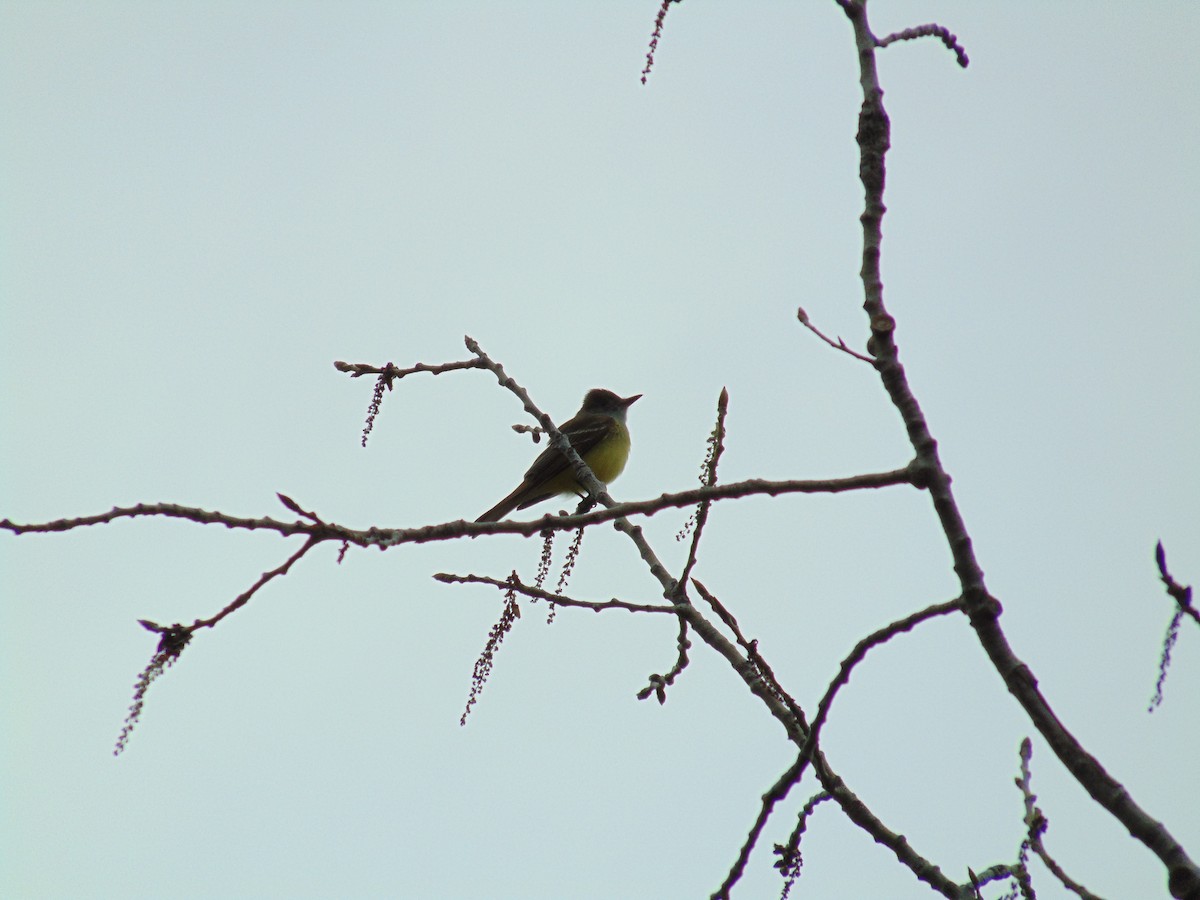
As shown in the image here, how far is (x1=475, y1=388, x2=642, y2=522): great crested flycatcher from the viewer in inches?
416

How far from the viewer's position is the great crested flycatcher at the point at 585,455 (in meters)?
10.6

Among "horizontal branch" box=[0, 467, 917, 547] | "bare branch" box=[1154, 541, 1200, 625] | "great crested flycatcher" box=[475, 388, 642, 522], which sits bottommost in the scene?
"horizontal branch" box=[0, 467, 917, 547]

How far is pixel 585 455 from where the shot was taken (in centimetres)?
1206

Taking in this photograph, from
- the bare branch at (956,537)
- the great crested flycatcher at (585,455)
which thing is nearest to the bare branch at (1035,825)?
the bare branch at (956,537)

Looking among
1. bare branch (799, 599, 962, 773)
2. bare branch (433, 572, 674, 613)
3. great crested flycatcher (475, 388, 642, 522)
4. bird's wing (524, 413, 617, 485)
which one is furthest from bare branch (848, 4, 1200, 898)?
bird's wing (524, 413, 617, 485)

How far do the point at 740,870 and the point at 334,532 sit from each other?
1.48m

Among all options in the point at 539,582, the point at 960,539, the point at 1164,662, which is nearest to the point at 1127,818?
the point at 1164,662

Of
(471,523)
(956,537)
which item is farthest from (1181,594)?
(471,523)

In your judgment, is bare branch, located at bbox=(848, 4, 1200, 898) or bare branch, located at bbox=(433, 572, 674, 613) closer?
bare branch, located at bbox=(848, 4, 1200, 898)

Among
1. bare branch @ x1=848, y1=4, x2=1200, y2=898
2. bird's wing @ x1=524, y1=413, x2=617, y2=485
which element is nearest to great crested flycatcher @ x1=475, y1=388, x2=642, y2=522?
bird's wing @ x1=524, y1=413, x2=617, y2=485

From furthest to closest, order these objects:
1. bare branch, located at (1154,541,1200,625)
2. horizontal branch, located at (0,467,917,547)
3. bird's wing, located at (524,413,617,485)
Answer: bird's wing, located at (524,413,617,485), bare branch, located at (1154,541,1200,625), horizontal branch, located at (0,467,917,547)

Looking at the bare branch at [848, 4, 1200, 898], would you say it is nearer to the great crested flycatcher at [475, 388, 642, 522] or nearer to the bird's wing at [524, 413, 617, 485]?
the great crested flycatcher at [475, 388, 642, 522]

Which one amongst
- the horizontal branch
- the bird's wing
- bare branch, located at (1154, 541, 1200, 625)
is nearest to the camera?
the horizontal branch

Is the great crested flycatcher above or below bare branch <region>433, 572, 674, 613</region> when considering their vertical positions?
above
